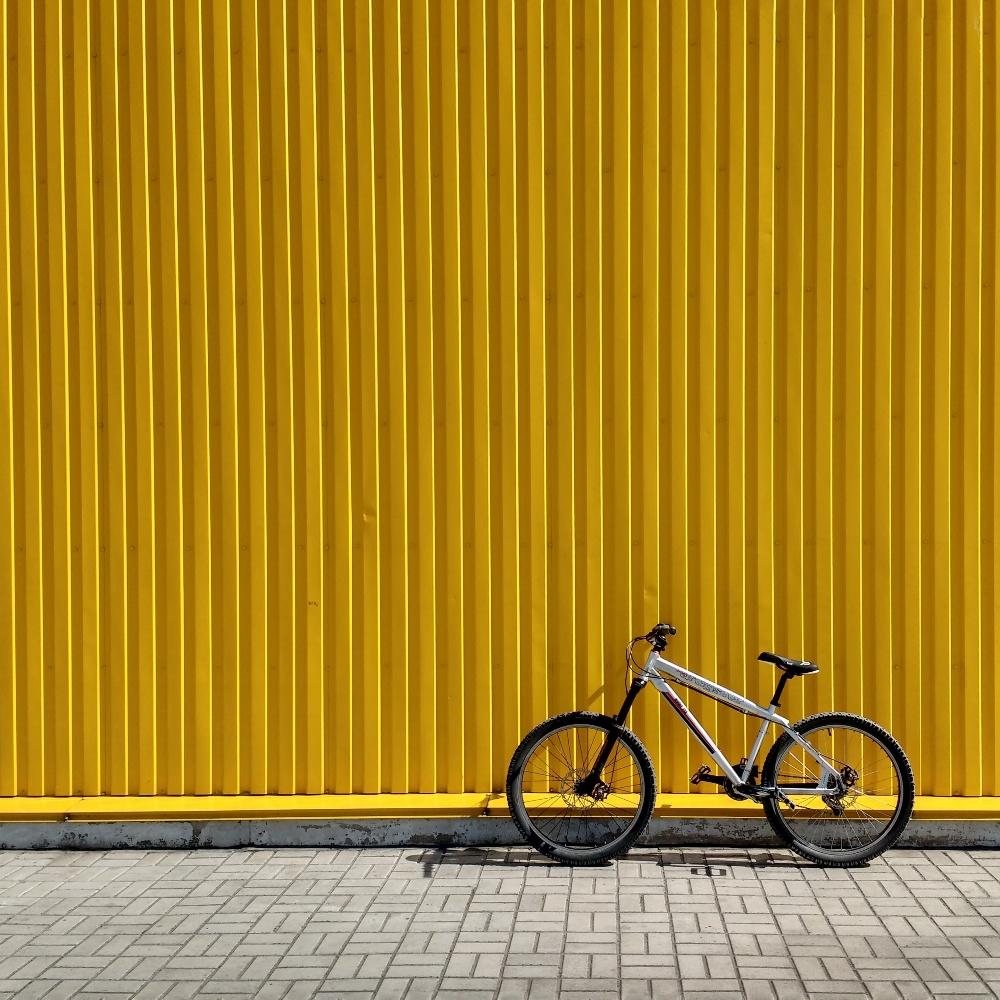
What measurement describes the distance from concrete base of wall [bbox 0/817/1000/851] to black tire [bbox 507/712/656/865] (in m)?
0.21

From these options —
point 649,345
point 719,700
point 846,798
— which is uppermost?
point 649,345

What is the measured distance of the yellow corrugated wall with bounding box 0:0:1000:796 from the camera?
6.25m

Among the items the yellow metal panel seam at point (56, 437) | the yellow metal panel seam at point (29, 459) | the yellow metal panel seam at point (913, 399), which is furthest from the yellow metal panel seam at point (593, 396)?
the yellow metal panel seam at point (29, 459)

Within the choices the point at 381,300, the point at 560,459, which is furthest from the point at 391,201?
the point at 560,459

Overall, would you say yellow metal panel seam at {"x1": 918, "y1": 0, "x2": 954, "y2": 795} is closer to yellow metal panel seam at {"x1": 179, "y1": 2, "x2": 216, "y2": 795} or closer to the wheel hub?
the wheel hub

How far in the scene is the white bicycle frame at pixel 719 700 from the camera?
5.96m

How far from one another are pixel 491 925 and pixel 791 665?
1933 mm

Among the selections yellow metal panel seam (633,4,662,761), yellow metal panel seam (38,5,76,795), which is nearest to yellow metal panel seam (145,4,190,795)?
yellow metal panel seam (38,5,76,795)

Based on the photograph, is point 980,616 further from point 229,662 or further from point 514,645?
point 229,662

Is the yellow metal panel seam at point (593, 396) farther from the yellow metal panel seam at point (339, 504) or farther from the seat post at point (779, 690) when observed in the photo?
the yellow metal panel seam at point (339, 504)

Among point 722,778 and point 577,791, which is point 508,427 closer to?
point 577,791

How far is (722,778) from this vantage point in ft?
19.7

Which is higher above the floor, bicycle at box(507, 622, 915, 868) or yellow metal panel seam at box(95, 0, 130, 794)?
yellow metal panel seam at box(95, 0, 130, 794)

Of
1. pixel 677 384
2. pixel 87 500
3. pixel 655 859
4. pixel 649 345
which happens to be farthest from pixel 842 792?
pixel 87 500
